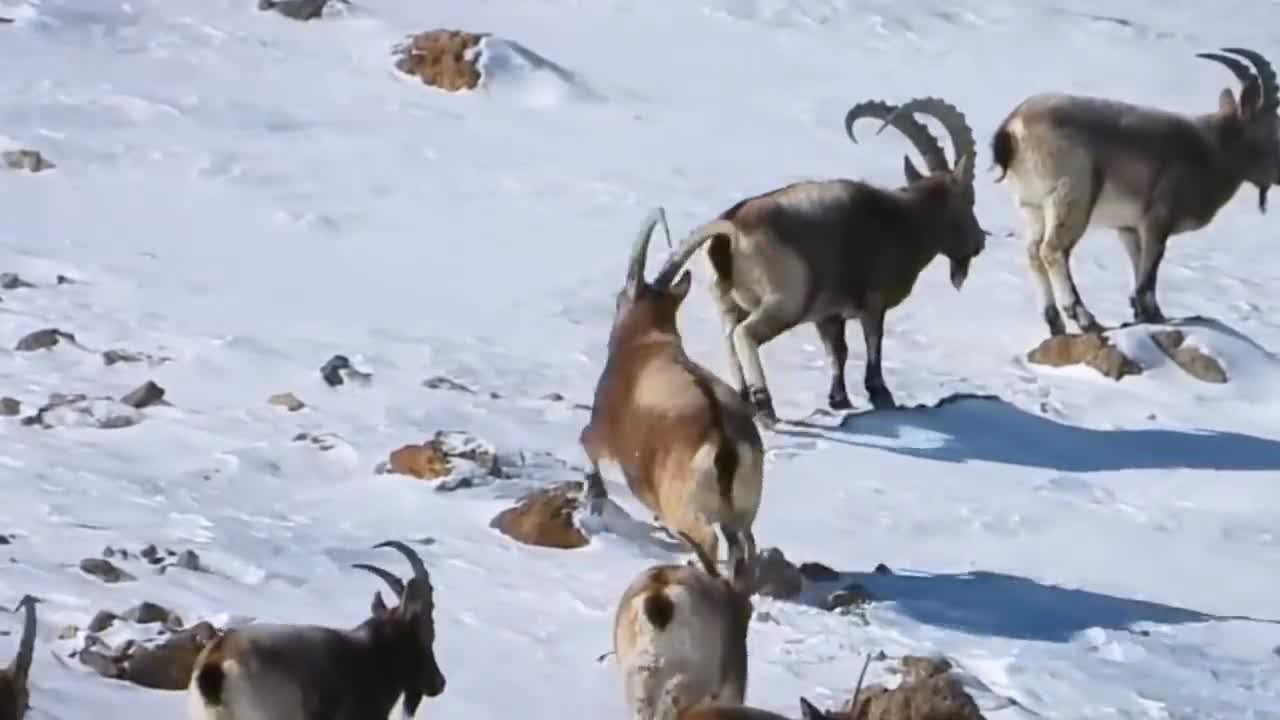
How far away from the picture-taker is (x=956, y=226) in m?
13.2

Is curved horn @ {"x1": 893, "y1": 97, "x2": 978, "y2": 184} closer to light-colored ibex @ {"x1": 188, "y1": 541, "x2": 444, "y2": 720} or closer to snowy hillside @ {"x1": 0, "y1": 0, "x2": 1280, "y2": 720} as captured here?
snowy hillside @ {"x1": 0, "y1": 0, "x2": 1280, "y2": 720}

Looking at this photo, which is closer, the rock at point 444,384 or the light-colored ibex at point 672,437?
the light-colored ibex at point 672,437

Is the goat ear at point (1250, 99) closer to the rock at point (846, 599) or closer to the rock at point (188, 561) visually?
the rock at point (846, 599)

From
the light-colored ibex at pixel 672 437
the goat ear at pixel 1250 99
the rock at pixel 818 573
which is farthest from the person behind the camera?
the goat ear at pixel 1250 99

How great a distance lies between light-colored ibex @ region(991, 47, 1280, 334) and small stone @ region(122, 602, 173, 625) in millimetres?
7047

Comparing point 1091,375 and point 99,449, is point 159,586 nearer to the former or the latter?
point 99,449

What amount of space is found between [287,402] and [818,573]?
3440 mm

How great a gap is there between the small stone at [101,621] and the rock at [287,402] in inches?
141

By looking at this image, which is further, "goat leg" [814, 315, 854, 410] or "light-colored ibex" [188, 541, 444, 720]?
"goat leg" [814, 315, 854, 410]

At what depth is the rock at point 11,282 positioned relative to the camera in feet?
45.0

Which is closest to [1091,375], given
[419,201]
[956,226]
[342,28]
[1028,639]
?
[956,226]

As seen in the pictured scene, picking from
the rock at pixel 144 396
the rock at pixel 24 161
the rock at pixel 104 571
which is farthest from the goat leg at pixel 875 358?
the rock at pixel 24 161

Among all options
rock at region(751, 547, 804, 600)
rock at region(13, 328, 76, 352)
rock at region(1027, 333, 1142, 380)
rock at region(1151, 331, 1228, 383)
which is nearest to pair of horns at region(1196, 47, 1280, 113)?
rock at region(1151, 331, 1228, 383)

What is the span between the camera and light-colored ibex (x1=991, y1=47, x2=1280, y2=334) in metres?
13.9
